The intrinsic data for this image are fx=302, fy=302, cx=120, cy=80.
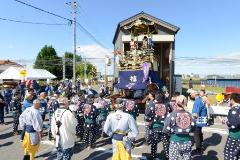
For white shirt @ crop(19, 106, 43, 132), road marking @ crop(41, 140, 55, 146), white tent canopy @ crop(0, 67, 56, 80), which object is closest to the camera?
white shirt @ crop(19, 106, 43, 132)

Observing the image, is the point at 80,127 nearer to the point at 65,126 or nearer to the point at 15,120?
the point at 15,120

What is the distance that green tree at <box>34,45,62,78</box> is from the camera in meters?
76.2

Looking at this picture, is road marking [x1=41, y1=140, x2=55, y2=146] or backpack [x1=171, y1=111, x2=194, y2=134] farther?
road marking [x1=41, y1=140, x2=55, y2=146]

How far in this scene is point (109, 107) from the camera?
12391 millimetres

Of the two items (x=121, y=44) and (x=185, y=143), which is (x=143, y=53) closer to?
(x=121, y=44)

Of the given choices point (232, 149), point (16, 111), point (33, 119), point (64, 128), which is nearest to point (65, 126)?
point (64, 128)

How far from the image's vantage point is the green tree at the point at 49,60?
76231mm

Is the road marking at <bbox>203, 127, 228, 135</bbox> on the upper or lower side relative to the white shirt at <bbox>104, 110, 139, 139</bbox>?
lower

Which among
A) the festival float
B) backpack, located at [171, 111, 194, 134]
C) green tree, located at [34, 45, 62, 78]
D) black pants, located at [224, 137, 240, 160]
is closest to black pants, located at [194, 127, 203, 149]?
black pants, located at [224, 137, 240, 160]

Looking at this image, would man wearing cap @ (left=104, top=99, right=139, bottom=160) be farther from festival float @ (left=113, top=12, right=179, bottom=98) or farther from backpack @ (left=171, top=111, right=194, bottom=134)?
festival float @ (left=113, top=12, right=179, bottom=98)

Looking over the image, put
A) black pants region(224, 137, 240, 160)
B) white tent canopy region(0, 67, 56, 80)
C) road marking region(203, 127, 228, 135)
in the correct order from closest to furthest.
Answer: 1. black pants region(224, 137, 240, 160)
2. road marking region(203, 127, 228, 135)
3. white tent canopy region(0, 67, 56, 80)

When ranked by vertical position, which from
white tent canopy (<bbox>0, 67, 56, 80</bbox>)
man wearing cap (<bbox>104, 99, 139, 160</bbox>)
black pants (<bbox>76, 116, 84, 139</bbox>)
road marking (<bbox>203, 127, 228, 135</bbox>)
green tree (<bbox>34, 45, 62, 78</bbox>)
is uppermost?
green tree (<bbox>34, 45, 62, 78</bbox>)

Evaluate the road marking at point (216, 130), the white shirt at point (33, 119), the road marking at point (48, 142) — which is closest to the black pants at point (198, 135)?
the road marking at point (216, 130)

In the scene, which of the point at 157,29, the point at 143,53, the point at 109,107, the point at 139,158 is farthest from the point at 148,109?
the point at 157,29
